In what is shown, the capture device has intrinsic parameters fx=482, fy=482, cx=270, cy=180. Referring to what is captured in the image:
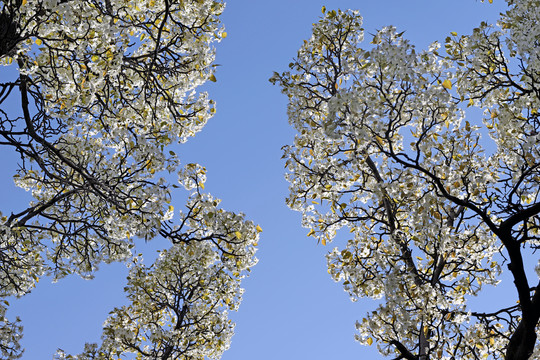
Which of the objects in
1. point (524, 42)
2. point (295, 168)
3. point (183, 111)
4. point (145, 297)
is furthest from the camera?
point (145, 297)

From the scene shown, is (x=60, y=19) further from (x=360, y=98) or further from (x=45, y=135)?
(x=360, y=98)

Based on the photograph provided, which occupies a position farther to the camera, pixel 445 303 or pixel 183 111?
pixel 183 111

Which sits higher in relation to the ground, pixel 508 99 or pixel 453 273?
pixel 508 99

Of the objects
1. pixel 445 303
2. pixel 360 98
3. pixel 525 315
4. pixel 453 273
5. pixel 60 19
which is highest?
pixel 60 19

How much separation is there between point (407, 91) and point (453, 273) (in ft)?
11.7

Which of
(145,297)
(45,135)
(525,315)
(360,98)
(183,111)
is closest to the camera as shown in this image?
(525,315)

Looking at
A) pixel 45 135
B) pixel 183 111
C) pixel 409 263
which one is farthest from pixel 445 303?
pixel 45 135

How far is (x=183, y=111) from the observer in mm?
9078

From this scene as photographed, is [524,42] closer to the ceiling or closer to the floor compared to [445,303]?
closer to the ceiling

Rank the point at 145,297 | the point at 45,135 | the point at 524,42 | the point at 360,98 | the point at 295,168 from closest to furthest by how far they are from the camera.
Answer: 1. the point at 360,98
2. the point at 524,42
3. the point at 45,135
4. the point at 295,168
5. the point at 145,297

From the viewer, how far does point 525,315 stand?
227 inches

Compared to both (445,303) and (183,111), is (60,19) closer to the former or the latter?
(183,111)

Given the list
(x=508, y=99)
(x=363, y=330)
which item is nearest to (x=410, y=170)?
(x=508, y=99)

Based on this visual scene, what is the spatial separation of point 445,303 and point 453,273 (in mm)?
1379
